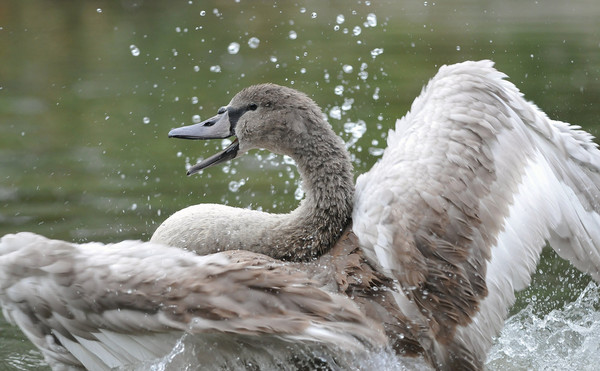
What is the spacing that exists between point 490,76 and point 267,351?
6.61 ft

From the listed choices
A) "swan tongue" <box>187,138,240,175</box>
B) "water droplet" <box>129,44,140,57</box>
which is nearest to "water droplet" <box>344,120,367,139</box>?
"swan tongue" <box>187,138,240,175</box>

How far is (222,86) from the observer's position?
42.4ft

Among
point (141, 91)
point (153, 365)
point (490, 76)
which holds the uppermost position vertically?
point (490, 76)

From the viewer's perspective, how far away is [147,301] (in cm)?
361

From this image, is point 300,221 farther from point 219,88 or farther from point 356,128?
point 219,88

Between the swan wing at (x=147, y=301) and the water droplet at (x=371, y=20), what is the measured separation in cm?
1409

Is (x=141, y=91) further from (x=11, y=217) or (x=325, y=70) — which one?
(x=11, y=217)

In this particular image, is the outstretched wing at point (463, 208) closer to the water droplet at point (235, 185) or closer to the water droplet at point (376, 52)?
the water droplet at point (235, 185)

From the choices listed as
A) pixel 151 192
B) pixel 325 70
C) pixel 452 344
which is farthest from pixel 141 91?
pixel 452 344

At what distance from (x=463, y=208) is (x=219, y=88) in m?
8.86

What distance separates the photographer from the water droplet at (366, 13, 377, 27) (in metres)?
17.7

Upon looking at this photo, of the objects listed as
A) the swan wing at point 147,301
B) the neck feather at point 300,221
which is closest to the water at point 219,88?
the neck feather at point 300,221

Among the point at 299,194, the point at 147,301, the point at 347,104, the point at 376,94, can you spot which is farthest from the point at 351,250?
the point at 376,94

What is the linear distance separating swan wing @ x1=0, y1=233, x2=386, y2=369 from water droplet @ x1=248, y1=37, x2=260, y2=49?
12945mm
